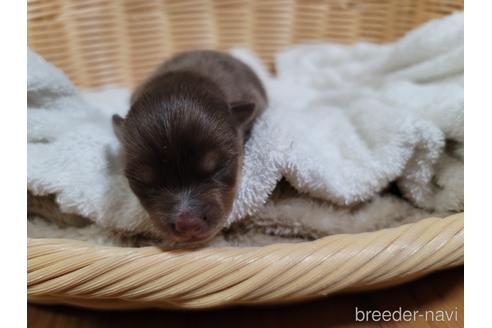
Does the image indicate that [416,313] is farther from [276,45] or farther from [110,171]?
[276,45]

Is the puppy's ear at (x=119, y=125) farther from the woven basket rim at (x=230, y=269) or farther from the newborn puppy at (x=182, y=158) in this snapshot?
the woven basket rim at (x=230, y=269)

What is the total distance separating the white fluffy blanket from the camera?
154cm

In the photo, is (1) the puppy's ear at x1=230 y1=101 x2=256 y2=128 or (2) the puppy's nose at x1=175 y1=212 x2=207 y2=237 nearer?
(2) the puppy's nose at x1=175 y1=212 x2=207 y2=237

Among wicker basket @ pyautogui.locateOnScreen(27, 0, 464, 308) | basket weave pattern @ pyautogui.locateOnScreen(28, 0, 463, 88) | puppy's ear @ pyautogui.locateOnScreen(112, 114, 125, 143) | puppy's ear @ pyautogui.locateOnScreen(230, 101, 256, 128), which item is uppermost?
basket weave pattern @ pyautogui.locateOnScreen(28, 0, 463, 88)

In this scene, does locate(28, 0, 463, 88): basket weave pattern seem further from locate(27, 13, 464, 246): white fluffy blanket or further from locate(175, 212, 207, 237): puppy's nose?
locate(175, 212, 207, 237): puppy's nose

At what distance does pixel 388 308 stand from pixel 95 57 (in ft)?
5.83

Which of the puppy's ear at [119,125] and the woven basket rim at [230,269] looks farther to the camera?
the puppy's ear at [119,125]

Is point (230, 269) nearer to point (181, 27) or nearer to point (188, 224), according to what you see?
point (188, 224)

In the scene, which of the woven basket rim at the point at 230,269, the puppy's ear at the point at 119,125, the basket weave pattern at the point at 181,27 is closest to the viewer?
the woven basket rim at the point at 230,269

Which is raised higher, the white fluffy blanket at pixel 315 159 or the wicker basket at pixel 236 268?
the white fluffy blanket at pixel 315 159

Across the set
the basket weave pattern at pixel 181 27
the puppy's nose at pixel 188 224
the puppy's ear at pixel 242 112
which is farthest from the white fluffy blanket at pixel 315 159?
the basket weave pattern at pixel 181 27

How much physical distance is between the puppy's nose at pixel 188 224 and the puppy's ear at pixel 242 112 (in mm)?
357

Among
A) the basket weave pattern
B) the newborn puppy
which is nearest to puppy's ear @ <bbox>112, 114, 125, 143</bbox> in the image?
the newborn puppy

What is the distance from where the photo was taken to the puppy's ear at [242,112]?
1526 mm
